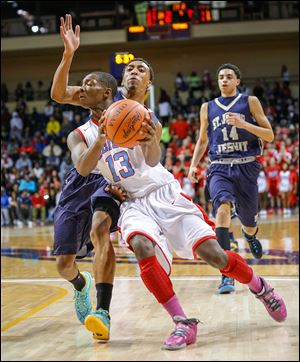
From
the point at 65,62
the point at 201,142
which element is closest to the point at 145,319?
the point at 65,62

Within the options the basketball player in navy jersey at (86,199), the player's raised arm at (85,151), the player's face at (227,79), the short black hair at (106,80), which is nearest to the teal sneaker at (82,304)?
the basketball player in navy jersey at (86,199)

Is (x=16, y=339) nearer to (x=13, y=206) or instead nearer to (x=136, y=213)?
(x=136, y=213)

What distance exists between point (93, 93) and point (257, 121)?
2136 mm

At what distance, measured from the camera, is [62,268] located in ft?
17.0

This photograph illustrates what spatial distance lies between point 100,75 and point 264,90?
18787 millimetres

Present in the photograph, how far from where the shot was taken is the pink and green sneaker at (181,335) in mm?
4219

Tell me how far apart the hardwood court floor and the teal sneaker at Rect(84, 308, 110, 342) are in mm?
65

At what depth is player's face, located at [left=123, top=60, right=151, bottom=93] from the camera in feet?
15.5

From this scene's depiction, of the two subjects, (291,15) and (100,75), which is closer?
(100,75)

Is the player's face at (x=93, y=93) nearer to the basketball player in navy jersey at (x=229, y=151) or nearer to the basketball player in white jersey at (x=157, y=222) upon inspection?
the basketball player in white jersey at (x=157, y=222)

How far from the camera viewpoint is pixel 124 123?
412 cm

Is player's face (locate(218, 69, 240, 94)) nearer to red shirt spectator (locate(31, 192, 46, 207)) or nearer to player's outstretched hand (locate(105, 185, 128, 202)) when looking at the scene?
player's outstretched hand (locate(105, 185, 128, 202))

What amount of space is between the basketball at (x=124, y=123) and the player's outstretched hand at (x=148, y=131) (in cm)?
2

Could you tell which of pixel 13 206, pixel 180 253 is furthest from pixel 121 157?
pixel 13 206
